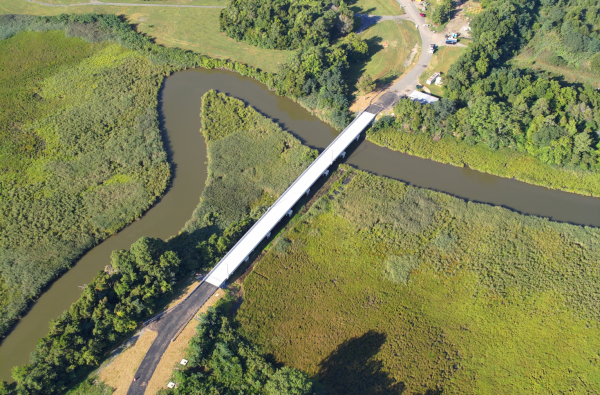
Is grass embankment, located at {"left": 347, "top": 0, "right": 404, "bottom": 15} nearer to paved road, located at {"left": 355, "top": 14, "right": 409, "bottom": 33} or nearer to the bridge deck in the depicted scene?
paved road, located at {"left": 355, "top": 14, "right": 409, "bottom": 33}

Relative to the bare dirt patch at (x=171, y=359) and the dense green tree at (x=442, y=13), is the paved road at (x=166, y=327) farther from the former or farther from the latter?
the dense green tree at (x=442, y=13)

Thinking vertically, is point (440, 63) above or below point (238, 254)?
above

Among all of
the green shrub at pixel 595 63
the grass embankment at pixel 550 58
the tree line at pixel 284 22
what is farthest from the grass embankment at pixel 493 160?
the tree line at pixel 284 22

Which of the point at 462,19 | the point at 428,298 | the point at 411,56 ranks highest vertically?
the point at 462,19

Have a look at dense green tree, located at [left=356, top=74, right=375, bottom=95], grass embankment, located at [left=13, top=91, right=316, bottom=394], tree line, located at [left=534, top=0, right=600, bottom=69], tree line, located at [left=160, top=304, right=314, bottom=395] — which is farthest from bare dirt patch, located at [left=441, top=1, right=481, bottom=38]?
tree line, located at [left=160, top=304, right=314, bottom=395]

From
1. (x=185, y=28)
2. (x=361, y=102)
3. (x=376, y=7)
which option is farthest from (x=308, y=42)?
(x=185, y=28)

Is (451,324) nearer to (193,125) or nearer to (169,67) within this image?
(193,125)

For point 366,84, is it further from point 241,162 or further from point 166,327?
point 166,327
